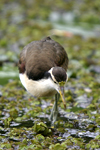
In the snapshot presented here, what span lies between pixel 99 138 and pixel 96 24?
976cm

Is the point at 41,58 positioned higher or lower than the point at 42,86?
higher

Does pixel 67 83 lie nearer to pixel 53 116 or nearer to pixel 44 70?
pixel 53 116

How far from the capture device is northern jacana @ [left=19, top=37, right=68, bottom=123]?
598 centimetres

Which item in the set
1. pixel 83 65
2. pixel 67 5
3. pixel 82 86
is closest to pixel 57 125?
pixel 82 86

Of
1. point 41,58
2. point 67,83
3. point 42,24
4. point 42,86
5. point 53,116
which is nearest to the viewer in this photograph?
point 42,86

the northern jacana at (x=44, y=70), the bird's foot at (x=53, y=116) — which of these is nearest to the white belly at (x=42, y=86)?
the northern jacana at (x=44, y=70)

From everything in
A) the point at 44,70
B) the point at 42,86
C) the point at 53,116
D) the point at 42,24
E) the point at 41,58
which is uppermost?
the point at 42,24

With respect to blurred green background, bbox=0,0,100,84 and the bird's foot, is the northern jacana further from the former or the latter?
blurred green background, bbox=0,0,100,84

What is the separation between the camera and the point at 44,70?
20.5 ft

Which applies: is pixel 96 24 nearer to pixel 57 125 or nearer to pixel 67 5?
pixel 67 5

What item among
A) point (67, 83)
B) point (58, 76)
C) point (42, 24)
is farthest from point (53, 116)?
point (42, 24)

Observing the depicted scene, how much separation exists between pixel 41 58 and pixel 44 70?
13.4 inches

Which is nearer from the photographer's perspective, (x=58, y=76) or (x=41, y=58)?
(x=58, y=76)

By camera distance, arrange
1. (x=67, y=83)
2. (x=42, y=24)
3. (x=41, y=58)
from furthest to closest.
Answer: (x=42, y=24) < (x=67, y=83) < (x=41, y=58)
